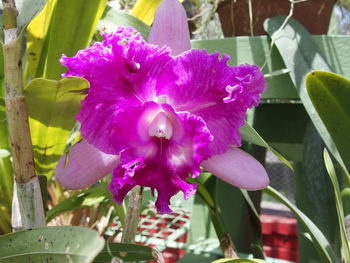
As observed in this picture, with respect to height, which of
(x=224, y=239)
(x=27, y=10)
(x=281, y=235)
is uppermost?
(x=27, y=10)

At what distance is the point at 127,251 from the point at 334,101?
0.34 metres

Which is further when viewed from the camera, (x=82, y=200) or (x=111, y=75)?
(x=82, y=200)

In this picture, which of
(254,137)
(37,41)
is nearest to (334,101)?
(254,137)

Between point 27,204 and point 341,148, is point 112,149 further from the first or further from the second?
point 341,148

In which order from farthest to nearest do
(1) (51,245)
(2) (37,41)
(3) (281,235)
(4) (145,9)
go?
1. (3) (281,235)
2. (4) (145,9)
3. (2) (37,41)
4. (1) (51,245)

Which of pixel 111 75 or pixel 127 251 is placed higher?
pixel 111 75

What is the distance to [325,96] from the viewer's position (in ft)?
1.66

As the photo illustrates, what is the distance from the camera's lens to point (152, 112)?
15.2 inches

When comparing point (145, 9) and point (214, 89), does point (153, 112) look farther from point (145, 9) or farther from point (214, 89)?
point (145, 9)

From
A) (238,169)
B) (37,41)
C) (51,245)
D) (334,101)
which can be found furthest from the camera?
(37,41)

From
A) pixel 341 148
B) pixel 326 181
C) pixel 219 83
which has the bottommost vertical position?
pixel 326 181

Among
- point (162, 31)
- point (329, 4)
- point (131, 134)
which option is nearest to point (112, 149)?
point (131, 134)

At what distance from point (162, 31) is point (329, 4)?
28.1 inches

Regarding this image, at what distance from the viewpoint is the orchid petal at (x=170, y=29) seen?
0.42m
